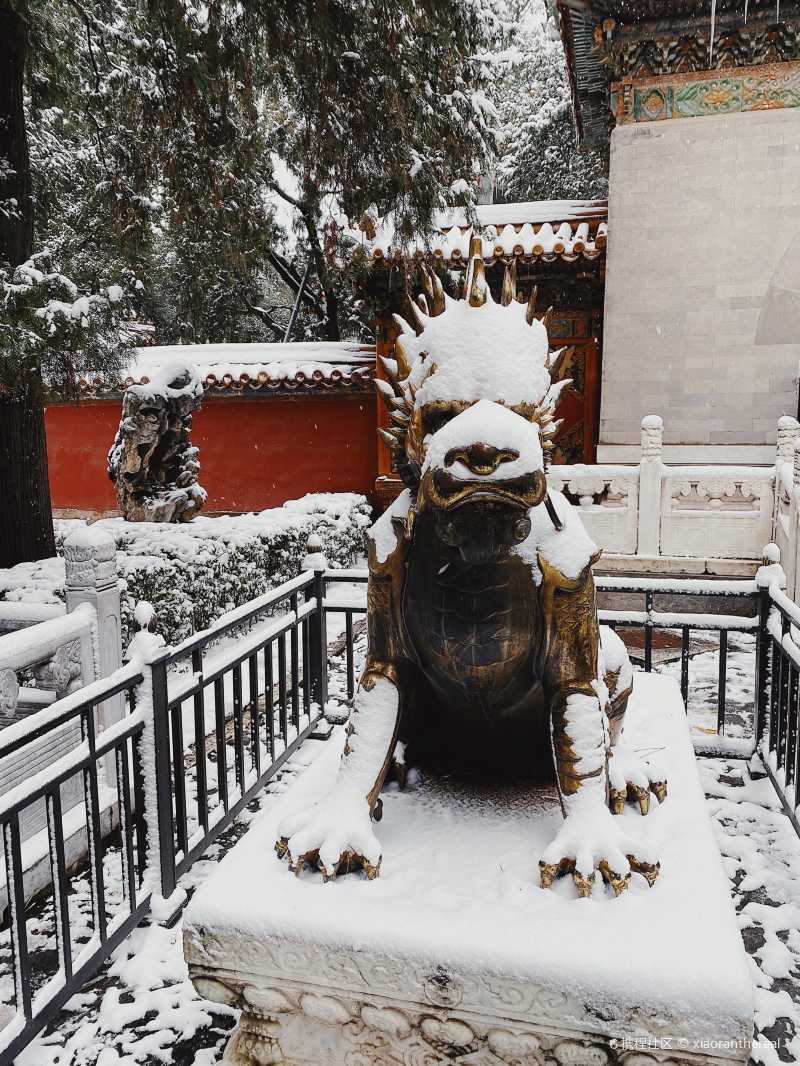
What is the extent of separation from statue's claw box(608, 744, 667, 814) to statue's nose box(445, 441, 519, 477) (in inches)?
37.2

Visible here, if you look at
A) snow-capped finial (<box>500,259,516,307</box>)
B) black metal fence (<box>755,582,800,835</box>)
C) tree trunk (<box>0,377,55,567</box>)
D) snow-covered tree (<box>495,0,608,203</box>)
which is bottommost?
black metal fence (<box>755,582,800,835</box>)

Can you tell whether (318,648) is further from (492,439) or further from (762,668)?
(492,439)

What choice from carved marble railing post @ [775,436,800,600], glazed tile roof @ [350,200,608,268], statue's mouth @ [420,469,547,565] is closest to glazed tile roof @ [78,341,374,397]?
glazed tile roof @ [350,200,608,268]

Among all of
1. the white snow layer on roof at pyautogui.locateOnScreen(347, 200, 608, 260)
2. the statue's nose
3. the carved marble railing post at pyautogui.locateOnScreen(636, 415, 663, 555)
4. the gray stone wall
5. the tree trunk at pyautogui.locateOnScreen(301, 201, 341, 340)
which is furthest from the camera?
the tree trunk at pyautogui.locateOnScreen(301, 201, 341, 340)

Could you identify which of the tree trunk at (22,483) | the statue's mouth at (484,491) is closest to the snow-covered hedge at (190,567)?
the tree trunk at (22,483)

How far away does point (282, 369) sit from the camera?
11.3m

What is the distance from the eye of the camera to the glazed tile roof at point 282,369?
11148 mm

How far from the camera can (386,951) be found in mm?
1528

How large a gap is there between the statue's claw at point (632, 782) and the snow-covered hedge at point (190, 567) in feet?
11.6

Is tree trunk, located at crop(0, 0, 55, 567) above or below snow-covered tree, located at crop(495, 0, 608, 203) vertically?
below

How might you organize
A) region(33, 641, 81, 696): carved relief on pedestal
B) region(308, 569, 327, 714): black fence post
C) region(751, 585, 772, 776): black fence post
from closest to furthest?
region(33, 641, 81, 696): carved relief on pedestal, region(751, 585, 772, 776): black fence post, region(308, 569, 327, 714): black fence post

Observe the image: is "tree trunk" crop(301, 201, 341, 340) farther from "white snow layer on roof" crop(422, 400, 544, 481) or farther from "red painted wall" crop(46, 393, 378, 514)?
"white snow layer on roof" crop(422, 400, 544, 481)

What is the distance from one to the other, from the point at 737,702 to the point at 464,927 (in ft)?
13.6

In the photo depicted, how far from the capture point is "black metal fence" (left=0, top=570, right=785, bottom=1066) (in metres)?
2.21
